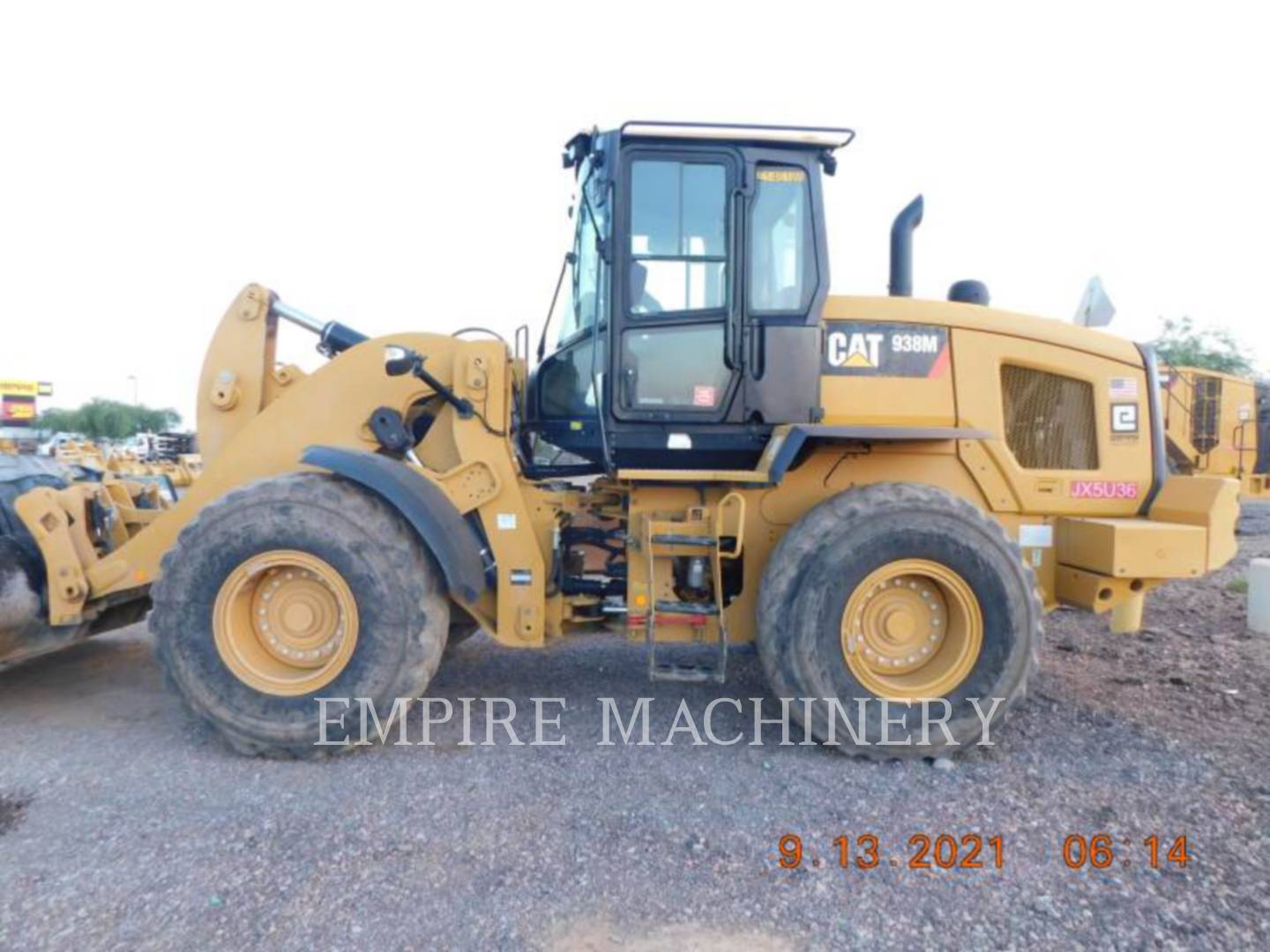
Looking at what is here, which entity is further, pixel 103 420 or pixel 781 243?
pixel 103 420

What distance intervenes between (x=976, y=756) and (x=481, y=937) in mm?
2424

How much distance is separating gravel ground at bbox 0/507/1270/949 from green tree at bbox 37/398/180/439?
69826 millimetres

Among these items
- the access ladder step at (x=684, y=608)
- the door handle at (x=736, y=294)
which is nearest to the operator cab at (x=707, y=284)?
the door handle at (x=736, y=294)

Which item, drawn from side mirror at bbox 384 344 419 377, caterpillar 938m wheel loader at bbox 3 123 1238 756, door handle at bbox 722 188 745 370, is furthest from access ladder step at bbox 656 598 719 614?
side mirror at bbox 384 344 419 377

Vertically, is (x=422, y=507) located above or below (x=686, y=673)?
above

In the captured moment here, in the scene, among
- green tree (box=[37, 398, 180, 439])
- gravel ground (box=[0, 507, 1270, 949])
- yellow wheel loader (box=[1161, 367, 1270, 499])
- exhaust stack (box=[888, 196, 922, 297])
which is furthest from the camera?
green tree (box=[37, 398, 180, 439])

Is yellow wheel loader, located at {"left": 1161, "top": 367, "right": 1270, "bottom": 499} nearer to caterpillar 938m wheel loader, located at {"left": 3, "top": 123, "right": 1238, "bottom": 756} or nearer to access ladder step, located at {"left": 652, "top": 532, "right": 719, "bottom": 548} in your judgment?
caterpillar 938m wheel loader, located at {"left": 3, "top": 123, "right": 1238, "bottom": 756}

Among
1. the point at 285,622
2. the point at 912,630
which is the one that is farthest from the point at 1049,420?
the point at 285,622

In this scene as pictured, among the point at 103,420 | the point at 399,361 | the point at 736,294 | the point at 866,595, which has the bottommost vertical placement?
the point at 866,595

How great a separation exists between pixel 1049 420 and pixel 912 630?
4.85 ft

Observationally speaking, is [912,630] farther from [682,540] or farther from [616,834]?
[616,834]

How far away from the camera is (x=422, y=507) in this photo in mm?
3689

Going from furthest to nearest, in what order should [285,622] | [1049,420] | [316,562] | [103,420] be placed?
[103,420] → [1049,420] → [285,622] → [316,562]

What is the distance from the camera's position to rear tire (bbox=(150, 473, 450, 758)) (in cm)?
359
